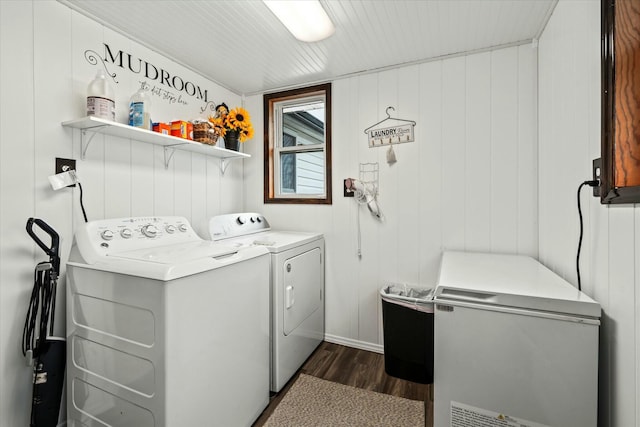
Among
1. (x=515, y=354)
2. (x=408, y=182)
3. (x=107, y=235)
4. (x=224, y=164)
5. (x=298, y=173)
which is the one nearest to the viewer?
(x=515, y=354)

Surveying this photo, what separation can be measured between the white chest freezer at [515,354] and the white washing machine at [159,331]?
95 centimetres

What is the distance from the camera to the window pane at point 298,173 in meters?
2.83

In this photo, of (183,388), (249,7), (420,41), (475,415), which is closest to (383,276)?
(475,415)

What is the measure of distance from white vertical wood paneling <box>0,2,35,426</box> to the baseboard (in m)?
1.90

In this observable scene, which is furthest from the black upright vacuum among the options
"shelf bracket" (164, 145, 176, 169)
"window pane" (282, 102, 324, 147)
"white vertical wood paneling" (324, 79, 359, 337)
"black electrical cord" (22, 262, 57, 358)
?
"window pane" (282, 102, 324, 147)

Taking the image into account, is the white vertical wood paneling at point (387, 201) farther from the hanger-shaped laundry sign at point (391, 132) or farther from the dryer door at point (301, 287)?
the dryer door at point (301, 287)

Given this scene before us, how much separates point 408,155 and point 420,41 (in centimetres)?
78

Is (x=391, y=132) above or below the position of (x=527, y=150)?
above

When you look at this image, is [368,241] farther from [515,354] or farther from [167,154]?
[167,154]

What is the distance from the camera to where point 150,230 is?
1.67 meters

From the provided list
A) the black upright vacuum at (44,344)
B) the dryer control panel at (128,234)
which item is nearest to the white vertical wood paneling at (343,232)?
the dryer control panel at (128,234)

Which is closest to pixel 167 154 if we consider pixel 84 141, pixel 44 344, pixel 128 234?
pixel 84 141

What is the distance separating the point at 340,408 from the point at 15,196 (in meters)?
2.05

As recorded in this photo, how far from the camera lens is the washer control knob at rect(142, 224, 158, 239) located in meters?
1.65
